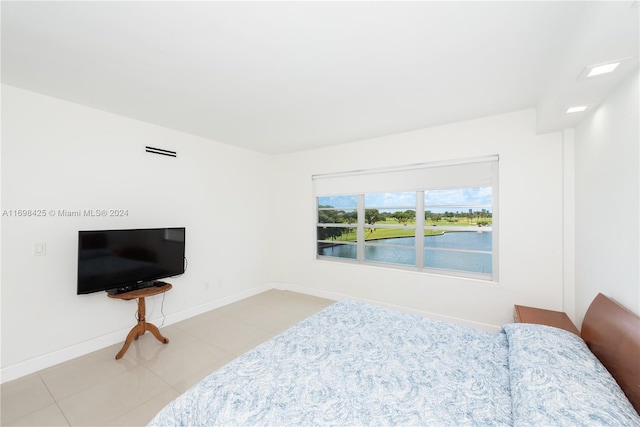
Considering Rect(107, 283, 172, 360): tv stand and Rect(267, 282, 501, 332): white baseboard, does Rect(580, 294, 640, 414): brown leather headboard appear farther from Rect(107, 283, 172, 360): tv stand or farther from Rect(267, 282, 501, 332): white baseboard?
Rect(107, 283, 172, 360): tv stand

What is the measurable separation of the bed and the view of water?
140 cm

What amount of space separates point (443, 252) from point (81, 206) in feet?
14.6

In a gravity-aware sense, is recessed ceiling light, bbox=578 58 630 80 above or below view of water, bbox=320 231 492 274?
above

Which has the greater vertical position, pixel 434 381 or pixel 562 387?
pixel 562 387

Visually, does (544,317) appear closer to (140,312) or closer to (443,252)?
(443,252)

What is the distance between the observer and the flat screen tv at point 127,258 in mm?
2525

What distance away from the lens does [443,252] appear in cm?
355

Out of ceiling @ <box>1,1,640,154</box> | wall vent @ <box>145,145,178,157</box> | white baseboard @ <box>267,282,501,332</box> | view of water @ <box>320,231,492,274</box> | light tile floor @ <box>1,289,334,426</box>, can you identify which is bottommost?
light tile floor @ <box>1,289,334,426</box>

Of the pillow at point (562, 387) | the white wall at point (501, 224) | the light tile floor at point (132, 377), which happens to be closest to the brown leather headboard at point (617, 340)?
the pillow at point (562, 387)

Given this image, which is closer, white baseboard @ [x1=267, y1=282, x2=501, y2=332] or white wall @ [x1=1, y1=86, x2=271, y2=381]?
white wall @ [x1=1, y1=86, x2=271, y2=381]

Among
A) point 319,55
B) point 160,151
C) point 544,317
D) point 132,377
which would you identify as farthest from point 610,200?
point 160,151

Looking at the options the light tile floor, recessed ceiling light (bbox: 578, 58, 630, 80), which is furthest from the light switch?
recessed ceiling light (bbox: 578, 58, 630, 80)

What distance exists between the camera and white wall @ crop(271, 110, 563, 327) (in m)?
2.80

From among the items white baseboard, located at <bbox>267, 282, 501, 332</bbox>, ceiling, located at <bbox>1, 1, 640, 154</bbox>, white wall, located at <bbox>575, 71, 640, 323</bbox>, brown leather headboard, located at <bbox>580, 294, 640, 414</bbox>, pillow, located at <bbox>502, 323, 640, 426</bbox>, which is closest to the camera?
pillow, located at <bbox>502, 323, 640, 426</bbox>
